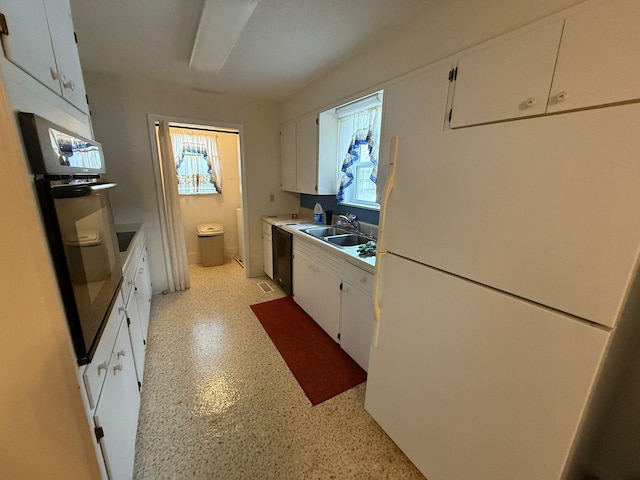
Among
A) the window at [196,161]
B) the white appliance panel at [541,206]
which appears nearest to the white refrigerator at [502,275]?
the white appliance panel at [541,206]

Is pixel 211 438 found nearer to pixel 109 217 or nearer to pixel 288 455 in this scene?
pixel 288 455

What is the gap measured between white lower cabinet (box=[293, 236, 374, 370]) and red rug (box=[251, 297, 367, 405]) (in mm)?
88

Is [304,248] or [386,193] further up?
[386,193]

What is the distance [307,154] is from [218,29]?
1.40 m

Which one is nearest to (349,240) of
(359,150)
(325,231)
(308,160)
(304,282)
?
(325,231)

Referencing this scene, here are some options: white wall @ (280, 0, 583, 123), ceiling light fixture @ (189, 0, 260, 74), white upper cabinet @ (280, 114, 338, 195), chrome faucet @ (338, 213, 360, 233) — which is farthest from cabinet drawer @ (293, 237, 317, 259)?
ceiling light fixture @ (189, 0, 260, 74)

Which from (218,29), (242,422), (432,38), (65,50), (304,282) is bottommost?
(242,422)

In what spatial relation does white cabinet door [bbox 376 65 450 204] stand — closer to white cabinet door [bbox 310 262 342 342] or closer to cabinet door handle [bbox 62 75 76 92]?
white cabinet door [bbox 310 262 342 342]

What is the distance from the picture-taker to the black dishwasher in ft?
9.61

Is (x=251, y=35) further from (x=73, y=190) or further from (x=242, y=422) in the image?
(x=242, y=422)

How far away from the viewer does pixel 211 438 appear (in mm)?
1449

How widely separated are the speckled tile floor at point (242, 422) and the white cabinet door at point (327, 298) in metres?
0.49

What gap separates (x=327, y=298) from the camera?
227cm

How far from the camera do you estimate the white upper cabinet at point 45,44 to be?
71 centimetres
